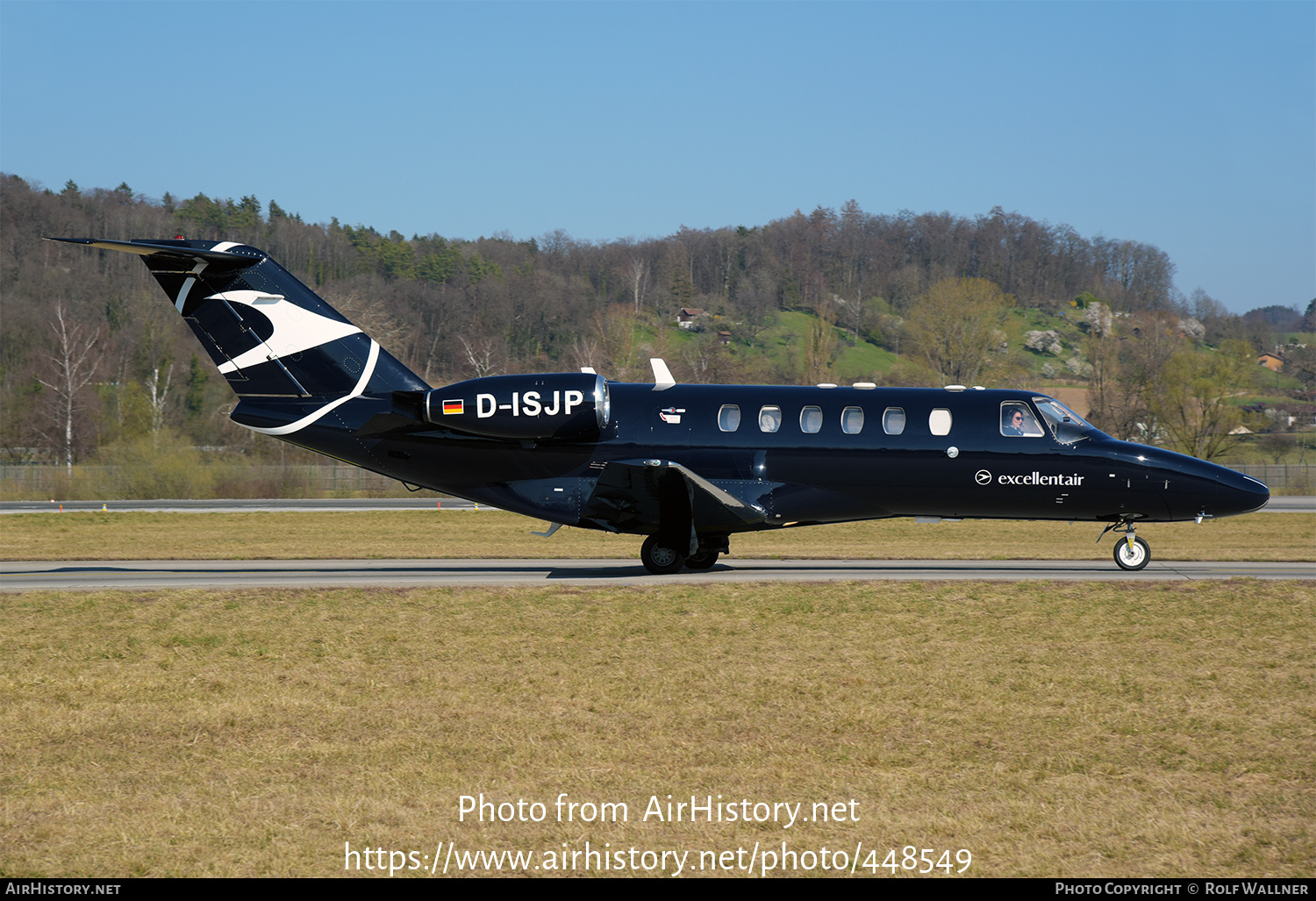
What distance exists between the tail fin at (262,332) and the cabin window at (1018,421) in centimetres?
1106

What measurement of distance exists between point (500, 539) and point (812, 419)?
1347 cm

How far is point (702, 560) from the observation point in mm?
19672

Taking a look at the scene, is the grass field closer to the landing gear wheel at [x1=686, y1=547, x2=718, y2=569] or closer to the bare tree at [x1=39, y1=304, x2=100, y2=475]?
the landing gear wheel at [x1=686, y1=547, x2=718, y2=569]

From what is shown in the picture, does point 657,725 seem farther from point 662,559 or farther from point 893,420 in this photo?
point 893,420

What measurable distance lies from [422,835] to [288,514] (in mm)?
34935

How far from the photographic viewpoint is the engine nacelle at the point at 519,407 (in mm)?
18047

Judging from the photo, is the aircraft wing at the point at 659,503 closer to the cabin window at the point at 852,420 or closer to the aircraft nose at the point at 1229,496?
the cabin window at the point at 852,420

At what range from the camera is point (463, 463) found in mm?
18688

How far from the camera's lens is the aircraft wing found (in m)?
17.6

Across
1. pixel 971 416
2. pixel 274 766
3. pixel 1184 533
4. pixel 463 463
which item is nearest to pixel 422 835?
pixel 274 766

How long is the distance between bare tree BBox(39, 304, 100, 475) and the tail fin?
170 ft

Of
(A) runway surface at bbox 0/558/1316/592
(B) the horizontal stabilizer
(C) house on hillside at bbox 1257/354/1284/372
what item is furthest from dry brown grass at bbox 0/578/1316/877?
(C) house on hillside at bbox 1257/354/1284/372

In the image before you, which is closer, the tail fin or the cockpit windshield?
the tail fin

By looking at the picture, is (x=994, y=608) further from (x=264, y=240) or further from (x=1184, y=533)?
(x=264, y=240)
